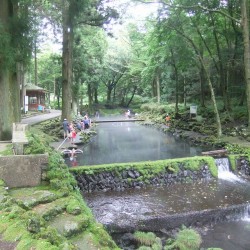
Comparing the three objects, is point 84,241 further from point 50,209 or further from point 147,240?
point 147,240

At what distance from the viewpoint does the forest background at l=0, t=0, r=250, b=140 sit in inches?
396

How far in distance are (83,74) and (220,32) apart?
50.3 feet

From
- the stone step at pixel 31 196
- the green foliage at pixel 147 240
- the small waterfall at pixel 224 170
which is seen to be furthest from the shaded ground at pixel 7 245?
the small waterfall at pixel 224 170

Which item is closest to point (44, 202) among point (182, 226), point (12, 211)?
point (12, 211)

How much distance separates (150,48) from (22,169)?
23309mm

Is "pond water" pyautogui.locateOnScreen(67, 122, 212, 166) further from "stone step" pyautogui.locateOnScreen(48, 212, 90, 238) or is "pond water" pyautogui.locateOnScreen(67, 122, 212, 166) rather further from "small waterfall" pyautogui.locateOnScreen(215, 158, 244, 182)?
"stone step" pyautogui.locateOnScreen(48, 212, 90, 238)

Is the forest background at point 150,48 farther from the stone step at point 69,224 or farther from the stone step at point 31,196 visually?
the stone step at point 69,224

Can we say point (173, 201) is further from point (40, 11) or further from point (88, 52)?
point (88, 52)

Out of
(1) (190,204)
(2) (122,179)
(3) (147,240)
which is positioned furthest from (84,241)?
(2) (122,179)

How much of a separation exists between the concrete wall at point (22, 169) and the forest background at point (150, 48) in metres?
4.61

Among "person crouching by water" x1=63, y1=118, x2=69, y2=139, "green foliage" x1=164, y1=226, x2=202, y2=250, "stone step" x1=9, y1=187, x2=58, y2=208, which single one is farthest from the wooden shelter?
"green foliage" x1=164, y1=226, x2=202, y2=250

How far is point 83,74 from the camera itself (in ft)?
103

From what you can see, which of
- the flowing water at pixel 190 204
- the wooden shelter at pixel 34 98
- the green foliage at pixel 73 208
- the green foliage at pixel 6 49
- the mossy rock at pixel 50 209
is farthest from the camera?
the wooden shelter at pixel 34 98

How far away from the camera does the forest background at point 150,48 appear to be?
10.1 meters
